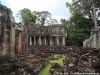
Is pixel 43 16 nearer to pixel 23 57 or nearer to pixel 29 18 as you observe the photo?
pixel 29 18

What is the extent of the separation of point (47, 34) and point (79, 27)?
11214 mm

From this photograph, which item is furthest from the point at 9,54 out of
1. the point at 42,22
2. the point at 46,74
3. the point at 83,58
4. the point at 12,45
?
the point at 42,22

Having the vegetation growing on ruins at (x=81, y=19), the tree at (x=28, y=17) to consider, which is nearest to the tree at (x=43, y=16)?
the tree at (x=28, y=17)

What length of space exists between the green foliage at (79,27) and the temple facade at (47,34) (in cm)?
799

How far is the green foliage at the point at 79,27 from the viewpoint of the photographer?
33.5m

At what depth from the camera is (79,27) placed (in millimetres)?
35312

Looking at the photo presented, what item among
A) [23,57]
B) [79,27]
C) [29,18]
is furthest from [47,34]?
[23,57]

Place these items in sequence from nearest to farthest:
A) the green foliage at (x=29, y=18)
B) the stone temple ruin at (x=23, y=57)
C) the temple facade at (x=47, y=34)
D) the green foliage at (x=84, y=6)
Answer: the stone temple ruin at (x=23, y=57), the green foliage at (x=84, y=6), the temple facade at (x=47, y=34), the green foliage at (x=29, y=18)

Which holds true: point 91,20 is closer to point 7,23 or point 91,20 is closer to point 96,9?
point 96,9

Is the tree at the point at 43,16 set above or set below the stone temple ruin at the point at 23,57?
above

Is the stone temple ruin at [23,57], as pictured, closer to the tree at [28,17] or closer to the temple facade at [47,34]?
the temple facade at [47,34]

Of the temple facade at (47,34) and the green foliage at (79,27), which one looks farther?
the temple facade at (47,34)

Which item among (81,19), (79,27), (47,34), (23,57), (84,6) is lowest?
(23,57)

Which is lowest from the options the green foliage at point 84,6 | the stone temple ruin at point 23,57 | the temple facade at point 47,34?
the stone temple ruin at point 23,57
